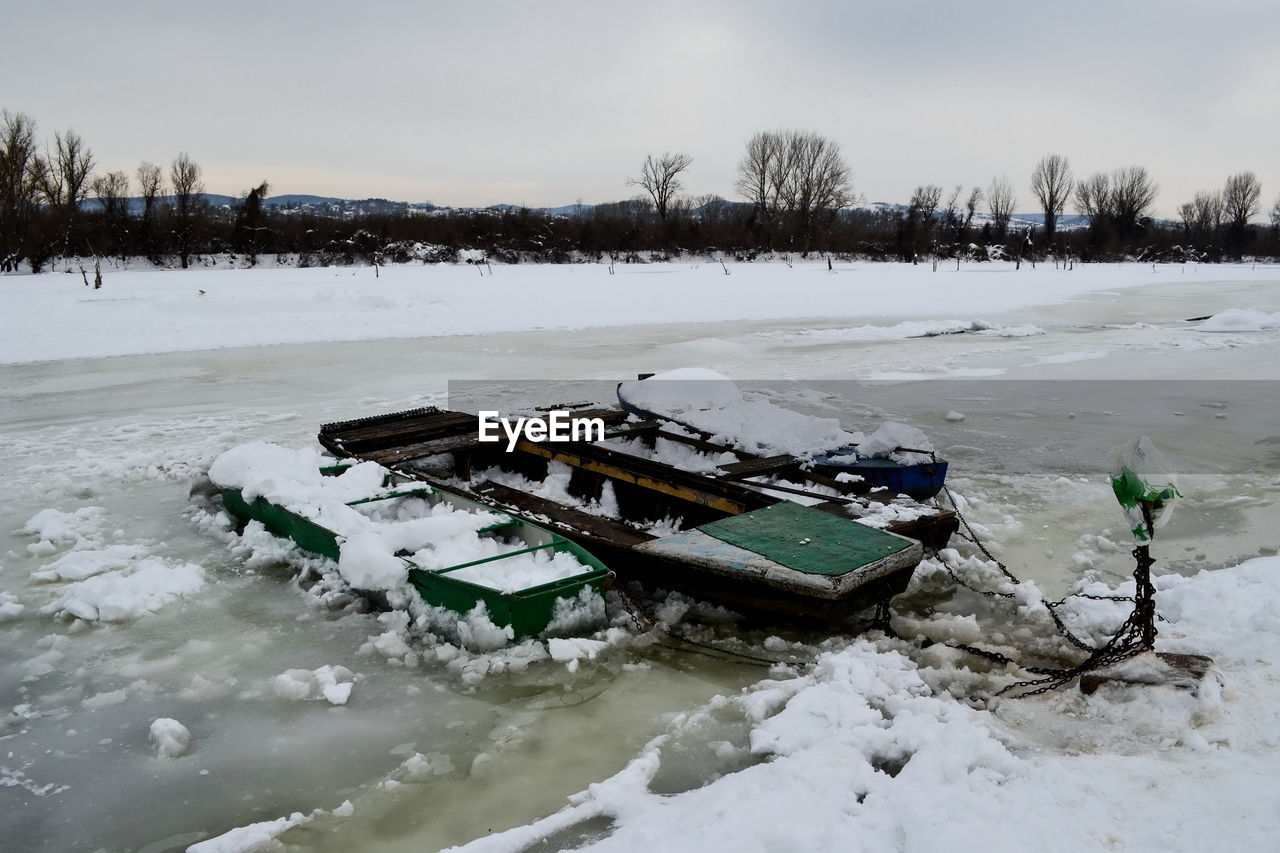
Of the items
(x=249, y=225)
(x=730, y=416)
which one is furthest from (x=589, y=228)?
(x=730, y=416)

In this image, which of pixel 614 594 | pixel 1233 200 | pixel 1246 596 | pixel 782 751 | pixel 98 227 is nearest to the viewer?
pixel 782 751

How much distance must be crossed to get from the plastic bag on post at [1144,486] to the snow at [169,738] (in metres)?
3.40

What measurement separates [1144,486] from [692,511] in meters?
2.67

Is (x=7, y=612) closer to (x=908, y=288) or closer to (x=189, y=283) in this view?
(x=189, y=283)

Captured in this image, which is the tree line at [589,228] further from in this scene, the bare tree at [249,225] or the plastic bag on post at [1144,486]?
the plastic bag on post at [1144,486]

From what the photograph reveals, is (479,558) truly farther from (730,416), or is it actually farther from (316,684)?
(730,416)

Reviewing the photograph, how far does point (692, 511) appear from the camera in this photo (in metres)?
5.15

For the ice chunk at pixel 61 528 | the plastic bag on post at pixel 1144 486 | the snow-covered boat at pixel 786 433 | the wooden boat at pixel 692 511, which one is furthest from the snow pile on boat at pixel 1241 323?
the ice chunk at pixel 61 528

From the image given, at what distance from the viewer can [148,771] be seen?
2896 millimetres

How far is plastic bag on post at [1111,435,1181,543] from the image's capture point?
2906mm

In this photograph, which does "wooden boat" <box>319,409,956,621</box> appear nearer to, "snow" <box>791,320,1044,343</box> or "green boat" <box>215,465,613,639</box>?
"green boat" <box>215,465,613,639</box>

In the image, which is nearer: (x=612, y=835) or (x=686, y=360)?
(x=612, y=835)

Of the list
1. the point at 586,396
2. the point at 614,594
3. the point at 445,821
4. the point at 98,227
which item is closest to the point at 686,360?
the point at 586,396

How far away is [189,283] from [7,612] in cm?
2257
